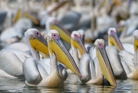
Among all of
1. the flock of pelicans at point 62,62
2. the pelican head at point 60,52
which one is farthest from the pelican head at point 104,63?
the pelican head at point 60,52

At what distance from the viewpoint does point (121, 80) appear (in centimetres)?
1001

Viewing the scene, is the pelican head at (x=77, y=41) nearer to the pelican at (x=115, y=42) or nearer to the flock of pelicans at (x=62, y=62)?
the flock of pelicans at (x=62, y=62)

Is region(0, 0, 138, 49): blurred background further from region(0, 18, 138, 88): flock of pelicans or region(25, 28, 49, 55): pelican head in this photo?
region(25, 28, 49, 55): pelican head

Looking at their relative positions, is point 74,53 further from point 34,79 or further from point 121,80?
point 34,79

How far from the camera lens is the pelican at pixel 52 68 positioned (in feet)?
28.6

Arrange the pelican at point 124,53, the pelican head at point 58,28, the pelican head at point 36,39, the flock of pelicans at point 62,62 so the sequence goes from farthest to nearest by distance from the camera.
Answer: the pelican head at point 58,28 < the pelican at point 124,53 < the pelican head at point 36,39 < the flock of pelicans at point 62,62

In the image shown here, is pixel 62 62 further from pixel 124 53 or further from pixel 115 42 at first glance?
pixel 115 42

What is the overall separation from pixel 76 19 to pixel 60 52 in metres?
13.8

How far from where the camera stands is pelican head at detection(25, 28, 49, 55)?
9836 mm

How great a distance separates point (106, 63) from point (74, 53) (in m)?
1.69

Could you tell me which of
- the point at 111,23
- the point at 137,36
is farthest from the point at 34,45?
the point at 111,23

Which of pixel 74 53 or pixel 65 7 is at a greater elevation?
pixel 65 7

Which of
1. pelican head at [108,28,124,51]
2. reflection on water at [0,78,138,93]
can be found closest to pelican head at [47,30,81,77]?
reflection on water at [0,78,138,93]

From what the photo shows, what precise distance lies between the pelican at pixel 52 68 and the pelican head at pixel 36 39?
86 cm
